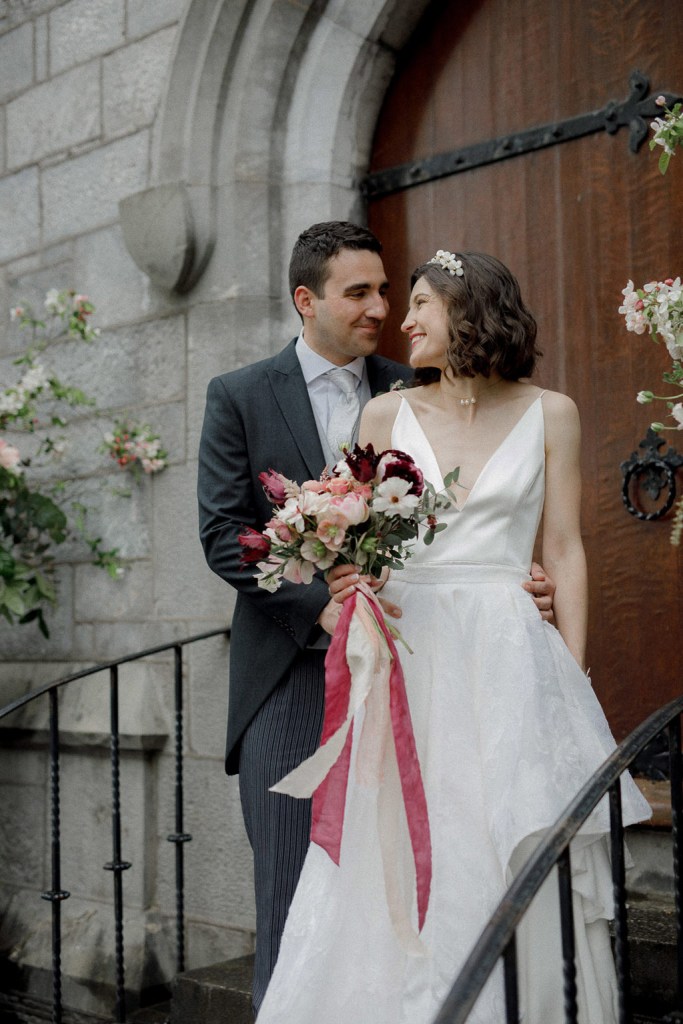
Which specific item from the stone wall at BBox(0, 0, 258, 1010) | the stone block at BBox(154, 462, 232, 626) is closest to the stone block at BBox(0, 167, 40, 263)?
the stone wall at BBox(0, 0, 258, 1010)

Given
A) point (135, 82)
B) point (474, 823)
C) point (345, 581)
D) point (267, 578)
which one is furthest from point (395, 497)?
point (135, 82)

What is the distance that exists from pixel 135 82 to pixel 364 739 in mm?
3207

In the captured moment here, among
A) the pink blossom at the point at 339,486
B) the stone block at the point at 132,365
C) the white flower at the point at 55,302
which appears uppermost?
the white flower at the point at 55,302

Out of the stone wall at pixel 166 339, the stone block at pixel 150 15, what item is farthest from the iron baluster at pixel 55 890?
the stone block at pixel 150 15

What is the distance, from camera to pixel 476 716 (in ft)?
8.44

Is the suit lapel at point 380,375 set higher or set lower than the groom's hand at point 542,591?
higher

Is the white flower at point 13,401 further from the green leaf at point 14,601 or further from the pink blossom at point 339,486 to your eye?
the pink blossom at point 339,486

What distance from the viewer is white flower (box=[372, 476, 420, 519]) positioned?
7.95ft

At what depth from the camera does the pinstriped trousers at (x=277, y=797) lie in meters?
2.93

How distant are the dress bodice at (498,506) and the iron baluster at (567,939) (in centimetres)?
74

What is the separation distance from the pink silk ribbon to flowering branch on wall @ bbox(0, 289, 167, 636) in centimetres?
216

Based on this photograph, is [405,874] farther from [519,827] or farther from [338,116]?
[338,116]

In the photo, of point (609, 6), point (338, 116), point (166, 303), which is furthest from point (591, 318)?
point (166, 303)

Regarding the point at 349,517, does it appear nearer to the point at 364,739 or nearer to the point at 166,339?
the point at 364,739
